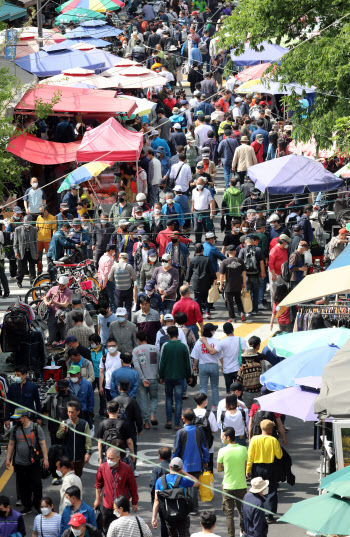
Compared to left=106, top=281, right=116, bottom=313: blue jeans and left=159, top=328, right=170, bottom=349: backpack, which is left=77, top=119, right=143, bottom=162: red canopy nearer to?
left=106, top=281, right=116, bottom=313: blue jeans

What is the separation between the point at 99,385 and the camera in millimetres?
15195

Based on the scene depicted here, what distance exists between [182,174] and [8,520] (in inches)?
575

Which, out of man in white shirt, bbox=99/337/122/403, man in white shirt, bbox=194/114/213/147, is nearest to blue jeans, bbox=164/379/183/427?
man in white shirt, bbox=99/337/122/403

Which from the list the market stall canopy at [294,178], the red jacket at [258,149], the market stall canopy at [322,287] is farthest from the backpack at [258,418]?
the red jacket at [258,149]

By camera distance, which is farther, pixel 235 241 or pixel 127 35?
pixel 127 35

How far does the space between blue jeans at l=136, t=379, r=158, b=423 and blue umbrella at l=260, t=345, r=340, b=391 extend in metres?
2.43

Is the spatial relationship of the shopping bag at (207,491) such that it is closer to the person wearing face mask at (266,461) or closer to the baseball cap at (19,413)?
the person wearing face mask at (266,461)

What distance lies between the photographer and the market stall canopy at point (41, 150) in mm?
25203

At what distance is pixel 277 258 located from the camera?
1953 cm

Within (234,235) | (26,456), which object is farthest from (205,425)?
(234,235)

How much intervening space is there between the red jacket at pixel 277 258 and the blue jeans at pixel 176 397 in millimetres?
4923

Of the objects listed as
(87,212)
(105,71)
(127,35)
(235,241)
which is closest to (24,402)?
(235,241)

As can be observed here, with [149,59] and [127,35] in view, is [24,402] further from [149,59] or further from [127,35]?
[127,35]

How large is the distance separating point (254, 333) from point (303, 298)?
17.9ft
